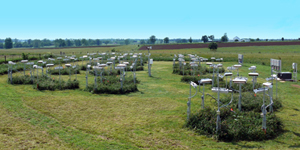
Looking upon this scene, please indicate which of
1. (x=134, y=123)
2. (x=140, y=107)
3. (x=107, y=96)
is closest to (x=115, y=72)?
(x=107, y=96)

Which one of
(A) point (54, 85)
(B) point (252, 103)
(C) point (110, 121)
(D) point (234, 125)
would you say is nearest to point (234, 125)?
(D) point (234, 125)

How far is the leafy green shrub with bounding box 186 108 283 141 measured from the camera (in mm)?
8656

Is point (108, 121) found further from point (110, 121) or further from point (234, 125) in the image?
point (234, 125)

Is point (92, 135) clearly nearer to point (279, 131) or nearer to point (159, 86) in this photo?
point (279, 131)

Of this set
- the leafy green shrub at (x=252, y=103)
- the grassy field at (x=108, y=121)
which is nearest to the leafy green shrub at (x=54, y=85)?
the grassy field at (x=108, y=121)

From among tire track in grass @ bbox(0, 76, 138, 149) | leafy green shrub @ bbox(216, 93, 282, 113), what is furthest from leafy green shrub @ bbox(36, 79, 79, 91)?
leafy green shrub @ bbox(216, 93, 282, 113)

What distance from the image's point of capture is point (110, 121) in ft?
35.1

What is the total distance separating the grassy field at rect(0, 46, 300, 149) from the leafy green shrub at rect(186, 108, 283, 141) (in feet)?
0.97

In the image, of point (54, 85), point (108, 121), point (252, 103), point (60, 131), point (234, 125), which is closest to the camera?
point (234, 125)

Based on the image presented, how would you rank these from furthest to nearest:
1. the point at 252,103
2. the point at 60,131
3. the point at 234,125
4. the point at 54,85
Answer: the point at 54,85 → the point at 252,103 → the point at 60,131 → the point at 234,125

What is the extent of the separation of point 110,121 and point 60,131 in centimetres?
221

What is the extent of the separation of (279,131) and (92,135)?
7.35 meters

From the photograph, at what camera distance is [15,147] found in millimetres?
8016

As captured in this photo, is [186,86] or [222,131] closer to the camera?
[222,131]
